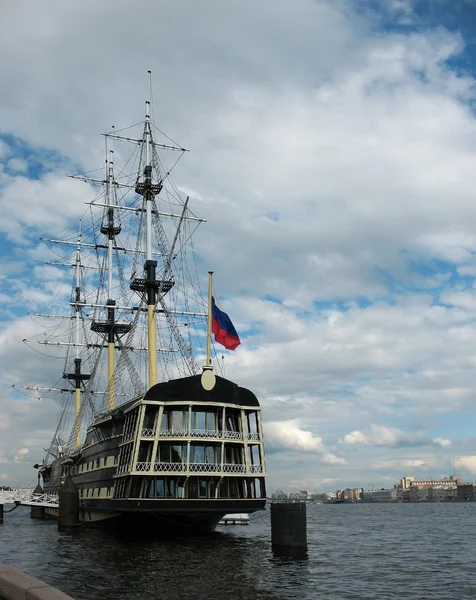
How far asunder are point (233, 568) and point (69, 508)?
85.5 feet

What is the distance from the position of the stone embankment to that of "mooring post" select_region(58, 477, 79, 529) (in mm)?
38285

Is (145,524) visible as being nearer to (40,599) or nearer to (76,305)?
(40,599)

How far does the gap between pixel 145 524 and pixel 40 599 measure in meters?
29.2

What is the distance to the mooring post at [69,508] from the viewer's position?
49.1 m

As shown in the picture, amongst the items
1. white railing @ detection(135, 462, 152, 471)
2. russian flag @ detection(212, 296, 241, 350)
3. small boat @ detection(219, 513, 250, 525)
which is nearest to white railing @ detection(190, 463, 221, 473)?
white railing @ detection(135, 462, 152, 471)

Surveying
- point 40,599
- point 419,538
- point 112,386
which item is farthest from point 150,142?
point 40,599

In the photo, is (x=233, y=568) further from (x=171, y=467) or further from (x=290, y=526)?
(x=171, y=467)

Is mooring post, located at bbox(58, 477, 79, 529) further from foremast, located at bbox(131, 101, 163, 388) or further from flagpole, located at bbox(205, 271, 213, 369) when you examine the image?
flagpole, located at bbox(205, 271, 213, 369)

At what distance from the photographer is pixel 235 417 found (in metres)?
39.4

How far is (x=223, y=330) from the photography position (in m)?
38.0

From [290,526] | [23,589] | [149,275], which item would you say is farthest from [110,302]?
[23,589]

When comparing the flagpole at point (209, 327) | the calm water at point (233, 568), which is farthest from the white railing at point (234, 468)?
the flagpole at point (209, 327)

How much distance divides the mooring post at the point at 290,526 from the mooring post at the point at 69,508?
21.7 m

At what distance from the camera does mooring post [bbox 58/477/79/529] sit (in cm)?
4909
